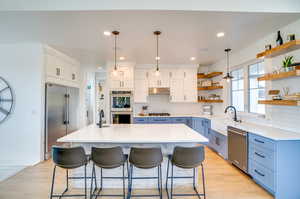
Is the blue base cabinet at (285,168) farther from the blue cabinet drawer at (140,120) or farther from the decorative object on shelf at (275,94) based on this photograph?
the blue cabinet drawer at (140,120)

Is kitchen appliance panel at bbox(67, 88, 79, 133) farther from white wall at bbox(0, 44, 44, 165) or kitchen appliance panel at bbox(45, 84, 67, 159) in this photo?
white wall at bbox(0, 44, 44, 165)

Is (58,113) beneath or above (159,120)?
above

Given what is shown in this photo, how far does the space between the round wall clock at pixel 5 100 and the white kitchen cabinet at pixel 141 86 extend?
3211 mm

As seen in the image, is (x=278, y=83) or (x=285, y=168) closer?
(x=285, y=168)

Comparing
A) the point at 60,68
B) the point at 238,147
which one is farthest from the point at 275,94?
the point at 60,68

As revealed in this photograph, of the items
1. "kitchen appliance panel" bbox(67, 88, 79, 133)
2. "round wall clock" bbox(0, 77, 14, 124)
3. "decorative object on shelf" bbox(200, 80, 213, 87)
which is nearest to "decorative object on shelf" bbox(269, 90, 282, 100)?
"decorative object on shelf" bbox(200, 80, 213, 87)

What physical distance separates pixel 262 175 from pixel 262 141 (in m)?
0.52

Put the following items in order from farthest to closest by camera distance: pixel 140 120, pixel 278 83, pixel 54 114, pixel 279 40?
pixel 140 120
pixel 54 114
pixel 278 83
pixel 279 40

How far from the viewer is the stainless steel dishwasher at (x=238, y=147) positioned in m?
2.86

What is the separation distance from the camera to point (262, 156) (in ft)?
8.05

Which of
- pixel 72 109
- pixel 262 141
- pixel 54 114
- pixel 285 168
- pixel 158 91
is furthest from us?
pixel 158 91

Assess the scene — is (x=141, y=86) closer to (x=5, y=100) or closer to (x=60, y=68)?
(x=60, y=68)

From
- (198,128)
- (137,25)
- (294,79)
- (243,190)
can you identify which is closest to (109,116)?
(198,128)

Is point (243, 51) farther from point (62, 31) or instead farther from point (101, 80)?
point (101, 80)
